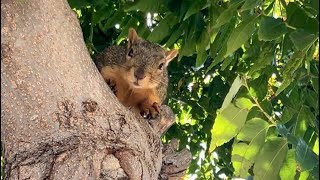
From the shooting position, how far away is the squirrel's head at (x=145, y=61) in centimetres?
269

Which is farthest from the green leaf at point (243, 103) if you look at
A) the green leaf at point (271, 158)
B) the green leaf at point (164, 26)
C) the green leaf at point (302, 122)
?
the green leaf at point (164, 26)

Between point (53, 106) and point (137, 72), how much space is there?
2.77ft

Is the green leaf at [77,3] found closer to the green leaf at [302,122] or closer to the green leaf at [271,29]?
the green leaf at [302,122]

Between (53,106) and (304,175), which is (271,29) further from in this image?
(53,106)

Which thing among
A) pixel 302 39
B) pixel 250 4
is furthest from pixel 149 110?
pixel 302 39

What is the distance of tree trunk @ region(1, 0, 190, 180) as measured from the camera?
185 centimetres

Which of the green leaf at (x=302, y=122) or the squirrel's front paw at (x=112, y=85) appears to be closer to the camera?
the green leaf at (x=302, y=122)

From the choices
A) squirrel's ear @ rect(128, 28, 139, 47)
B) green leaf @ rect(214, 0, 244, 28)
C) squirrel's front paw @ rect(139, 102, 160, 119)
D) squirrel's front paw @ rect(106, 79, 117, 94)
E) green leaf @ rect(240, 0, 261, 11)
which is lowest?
squirrel's front paw @ rect(139, 102, 160, 119)

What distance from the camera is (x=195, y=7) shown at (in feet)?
7.72

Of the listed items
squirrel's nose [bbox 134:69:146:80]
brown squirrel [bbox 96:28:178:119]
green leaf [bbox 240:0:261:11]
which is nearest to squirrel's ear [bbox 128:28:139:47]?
brown squirrel [bbox 96:28:178:119]

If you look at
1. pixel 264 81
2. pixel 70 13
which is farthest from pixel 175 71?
pixel 70 13

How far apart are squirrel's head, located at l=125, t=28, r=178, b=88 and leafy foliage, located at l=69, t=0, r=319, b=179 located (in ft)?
0.17

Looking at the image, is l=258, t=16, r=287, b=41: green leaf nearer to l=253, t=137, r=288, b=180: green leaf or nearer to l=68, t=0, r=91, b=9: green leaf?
l=253, t=137, r=288, b=180: green leaf

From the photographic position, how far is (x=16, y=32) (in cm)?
187
